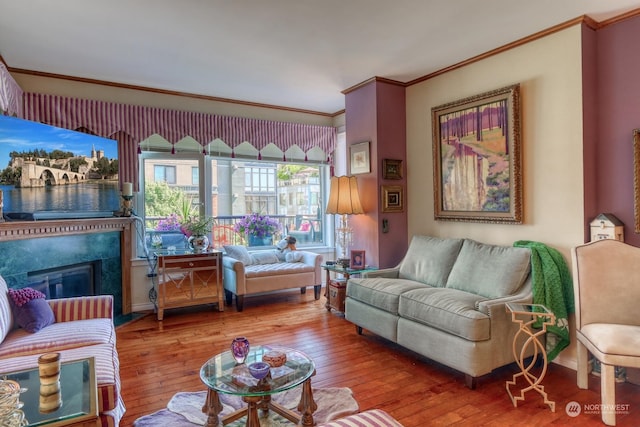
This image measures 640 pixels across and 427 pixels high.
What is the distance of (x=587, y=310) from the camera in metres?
2.46

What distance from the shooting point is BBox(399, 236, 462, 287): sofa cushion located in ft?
11.3

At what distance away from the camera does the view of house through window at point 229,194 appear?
461cm

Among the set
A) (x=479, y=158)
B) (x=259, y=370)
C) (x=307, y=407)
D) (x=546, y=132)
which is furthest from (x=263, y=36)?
(x=307, y=407)

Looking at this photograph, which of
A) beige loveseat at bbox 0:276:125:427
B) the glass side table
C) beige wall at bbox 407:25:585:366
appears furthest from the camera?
beige wall at bbox 407:25:585:366

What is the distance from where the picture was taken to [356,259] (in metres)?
4.21

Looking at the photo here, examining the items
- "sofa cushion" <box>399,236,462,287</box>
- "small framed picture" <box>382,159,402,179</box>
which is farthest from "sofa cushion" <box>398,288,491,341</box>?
"small framed picture" <box>382,159,402,179</box>

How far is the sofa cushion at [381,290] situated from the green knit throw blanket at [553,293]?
2.95 feet

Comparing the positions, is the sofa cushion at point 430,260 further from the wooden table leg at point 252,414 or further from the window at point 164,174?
the window at point 164,174

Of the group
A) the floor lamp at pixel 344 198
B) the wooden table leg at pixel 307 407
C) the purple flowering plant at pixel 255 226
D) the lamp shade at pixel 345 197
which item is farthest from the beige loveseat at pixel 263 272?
the wooden table leg at pixel 307 407

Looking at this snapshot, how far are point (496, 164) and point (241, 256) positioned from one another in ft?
10.1

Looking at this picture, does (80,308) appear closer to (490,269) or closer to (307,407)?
(307,407)

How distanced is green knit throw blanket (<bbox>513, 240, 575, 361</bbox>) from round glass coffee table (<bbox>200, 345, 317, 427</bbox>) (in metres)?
1.72
